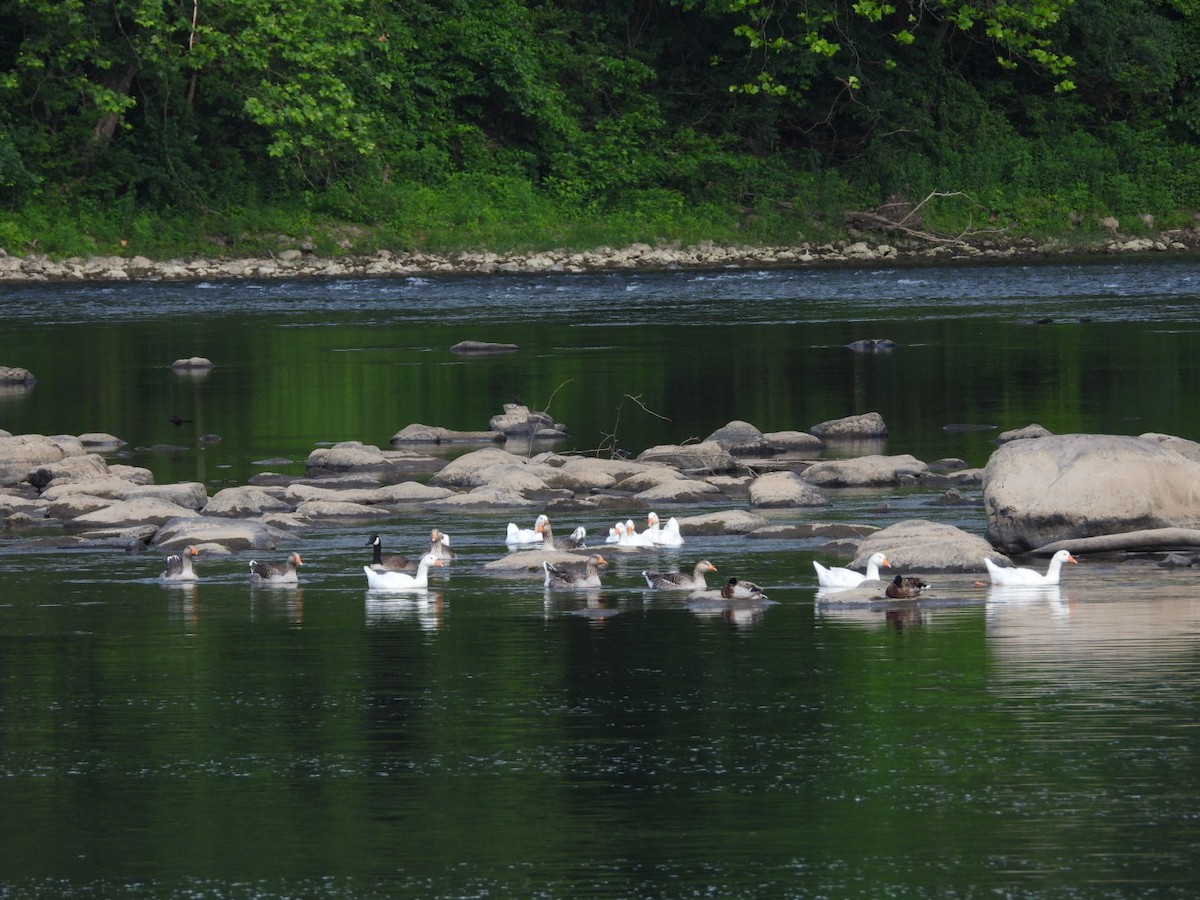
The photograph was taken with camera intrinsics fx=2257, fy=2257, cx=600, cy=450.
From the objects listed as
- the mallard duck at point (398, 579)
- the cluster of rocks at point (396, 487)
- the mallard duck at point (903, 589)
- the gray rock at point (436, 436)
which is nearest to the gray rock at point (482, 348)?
the gray rock at point (436, 436)

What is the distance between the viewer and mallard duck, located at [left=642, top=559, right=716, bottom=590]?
1477cm

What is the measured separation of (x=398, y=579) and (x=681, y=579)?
74.5 inches

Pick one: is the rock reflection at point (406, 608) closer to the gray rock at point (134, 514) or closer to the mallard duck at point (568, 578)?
the mallard duck at point (568, 578)

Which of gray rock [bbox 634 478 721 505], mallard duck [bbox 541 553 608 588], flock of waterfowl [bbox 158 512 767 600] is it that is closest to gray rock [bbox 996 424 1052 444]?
gray rock [bbox 634 478 721 505]

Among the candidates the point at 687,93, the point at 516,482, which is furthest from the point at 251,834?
the point at 687,93

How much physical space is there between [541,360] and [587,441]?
29.7 ft

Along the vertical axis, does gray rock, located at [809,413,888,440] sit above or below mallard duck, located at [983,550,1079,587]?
below

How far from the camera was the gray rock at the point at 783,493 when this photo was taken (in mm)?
19062

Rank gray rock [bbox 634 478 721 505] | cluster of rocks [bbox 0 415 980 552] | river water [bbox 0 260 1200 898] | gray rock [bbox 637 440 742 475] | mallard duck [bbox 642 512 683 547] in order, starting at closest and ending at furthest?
river water [bbox 0 260 1200 898] → mallard duck [bbox 642 512 683 547] → cluster of rocks [bbox 0 415 980 552] → gray rock [bbox 634 478 721 505] → gray rock [bbox 637 440 742 475]

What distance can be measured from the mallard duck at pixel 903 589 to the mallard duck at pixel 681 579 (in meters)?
1.29

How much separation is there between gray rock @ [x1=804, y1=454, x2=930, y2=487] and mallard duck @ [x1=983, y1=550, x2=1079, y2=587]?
5.53m

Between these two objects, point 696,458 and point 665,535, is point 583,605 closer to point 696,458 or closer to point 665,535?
point 665,535

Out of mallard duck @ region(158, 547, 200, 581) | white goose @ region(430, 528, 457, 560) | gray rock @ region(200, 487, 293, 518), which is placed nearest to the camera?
mallard duck @ region(158, 547, 200, 581)

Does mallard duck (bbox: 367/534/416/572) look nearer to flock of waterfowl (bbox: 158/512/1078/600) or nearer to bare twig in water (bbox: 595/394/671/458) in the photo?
flock of waterfowl (bbox: 158/512/1078/600)
